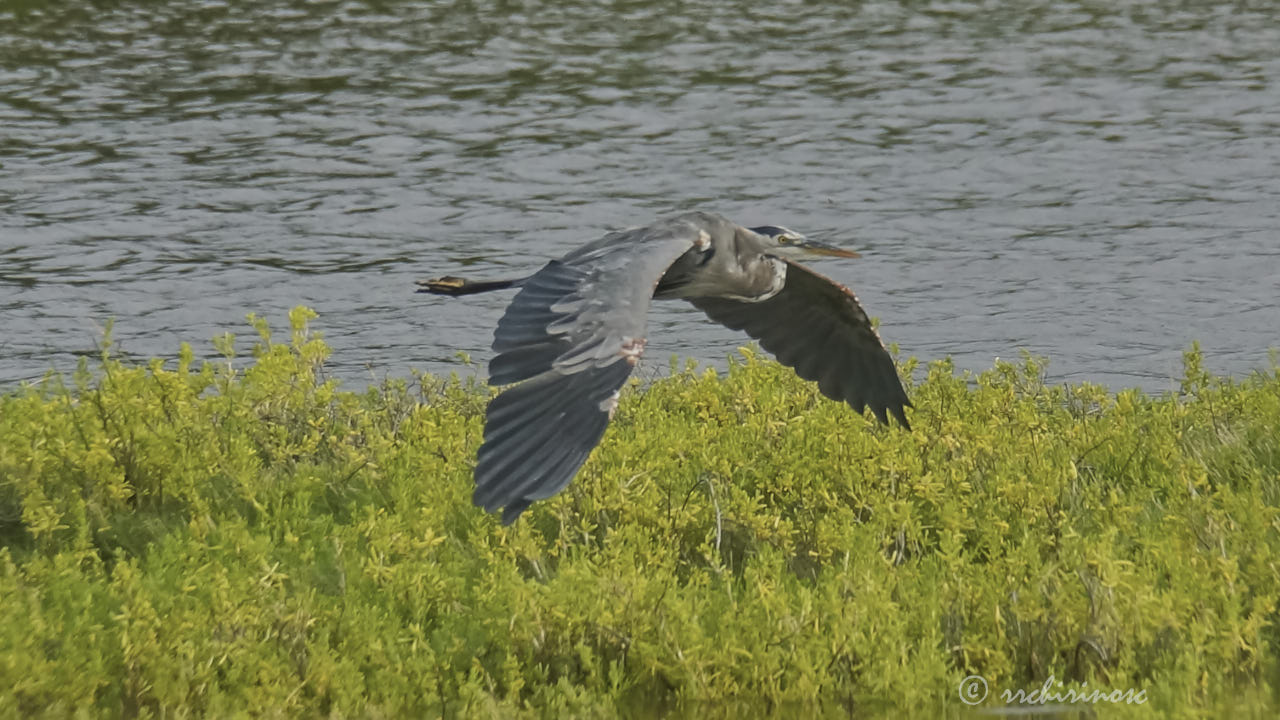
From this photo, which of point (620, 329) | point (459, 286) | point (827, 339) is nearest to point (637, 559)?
point (620, 329)

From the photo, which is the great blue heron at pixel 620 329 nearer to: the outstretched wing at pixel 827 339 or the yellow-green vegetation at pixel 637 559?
the outstretched wing at pixel 827 339

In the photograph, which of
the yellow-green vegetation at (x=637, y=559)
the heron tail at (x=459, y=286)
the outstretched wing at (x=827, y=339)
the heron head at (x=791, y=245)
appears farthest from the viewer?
the heron head at (x=791, y=245)

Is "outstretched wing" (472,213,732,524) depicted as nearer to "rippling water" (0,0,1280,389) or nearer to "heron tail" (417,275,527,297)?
"heron tail" (417,275,527,297)

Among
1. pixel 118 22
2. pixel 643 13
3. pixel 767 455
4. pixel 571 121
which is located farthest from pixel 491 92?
pixel 767 455

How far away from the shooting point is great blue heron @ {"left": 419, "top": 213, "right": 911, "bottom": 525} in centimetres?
506

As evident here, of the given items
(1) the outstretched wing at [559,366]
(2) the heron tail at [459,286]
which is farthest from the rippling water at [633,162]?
(1) the outstretched wing at [559,366]

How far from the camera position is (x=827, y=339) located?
699 cm

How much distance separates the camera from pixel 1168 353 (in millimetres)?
9562

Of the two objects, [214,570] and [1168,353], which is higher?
[214,570]

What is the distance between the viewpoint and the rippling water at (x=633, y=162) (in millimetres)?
10445

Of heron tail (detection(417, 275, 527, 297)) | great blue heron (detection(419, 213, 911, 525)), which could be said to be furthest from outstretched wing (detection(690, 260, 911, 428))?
heron tail (detection(417, 275, 527, 297))

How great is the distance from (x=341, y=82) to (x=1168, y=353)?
8594 mm

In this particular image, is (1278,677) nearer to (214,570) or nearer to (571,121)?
(214,570)

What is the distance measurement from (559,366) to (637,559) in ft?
3.01
